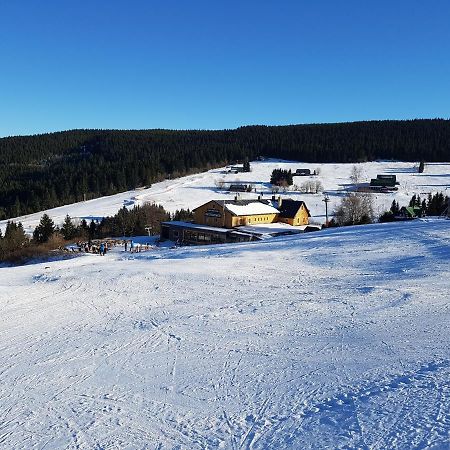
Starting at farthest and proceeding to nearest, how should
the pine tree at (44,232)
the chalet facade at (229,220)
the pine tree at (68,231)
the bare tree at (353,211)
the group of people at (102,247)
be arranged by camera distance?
the bare tree at (353,211)
the pine tree at (68,231)
the pine tree at (44,232)
the chalet facade at (229,220)
the group of people at (102,247)

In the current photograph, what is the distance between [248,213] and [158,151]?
3286 inches

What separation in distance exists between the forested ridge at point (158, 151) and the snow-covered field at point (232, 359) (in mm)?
65931

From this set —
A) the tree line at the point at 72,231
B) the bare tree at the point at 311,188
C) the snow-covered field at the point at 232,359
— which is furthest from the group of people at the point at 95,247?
the bare tree at the point at 311,188

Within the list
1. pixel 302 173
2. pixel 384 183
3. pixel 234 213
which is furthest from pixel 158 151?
pixel 234 213

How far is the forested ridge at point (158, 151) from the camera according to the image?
291ft

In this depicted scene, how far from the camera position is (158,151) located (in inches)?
4774

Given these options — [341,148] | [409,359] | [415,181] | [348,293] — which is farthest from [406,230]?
[341,148]

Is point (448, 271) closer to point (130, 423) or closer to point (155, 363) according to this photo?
point (155, 363)

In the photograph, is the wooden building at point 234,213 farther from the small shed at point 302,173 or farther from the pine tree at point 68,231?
the small shed at point 302,173

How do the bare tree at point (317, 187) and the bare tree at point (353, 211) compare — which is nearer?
the bare tree at point (353, 211)

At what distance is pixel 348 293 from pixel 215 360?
20.1 feet

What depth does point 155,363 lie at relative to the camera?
28.9 feet

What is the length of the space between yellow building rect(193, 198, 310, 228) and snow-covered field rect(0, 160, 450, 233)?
6470mm

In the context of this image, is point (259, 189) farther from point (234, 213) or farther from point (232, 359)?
point (232, 359)
